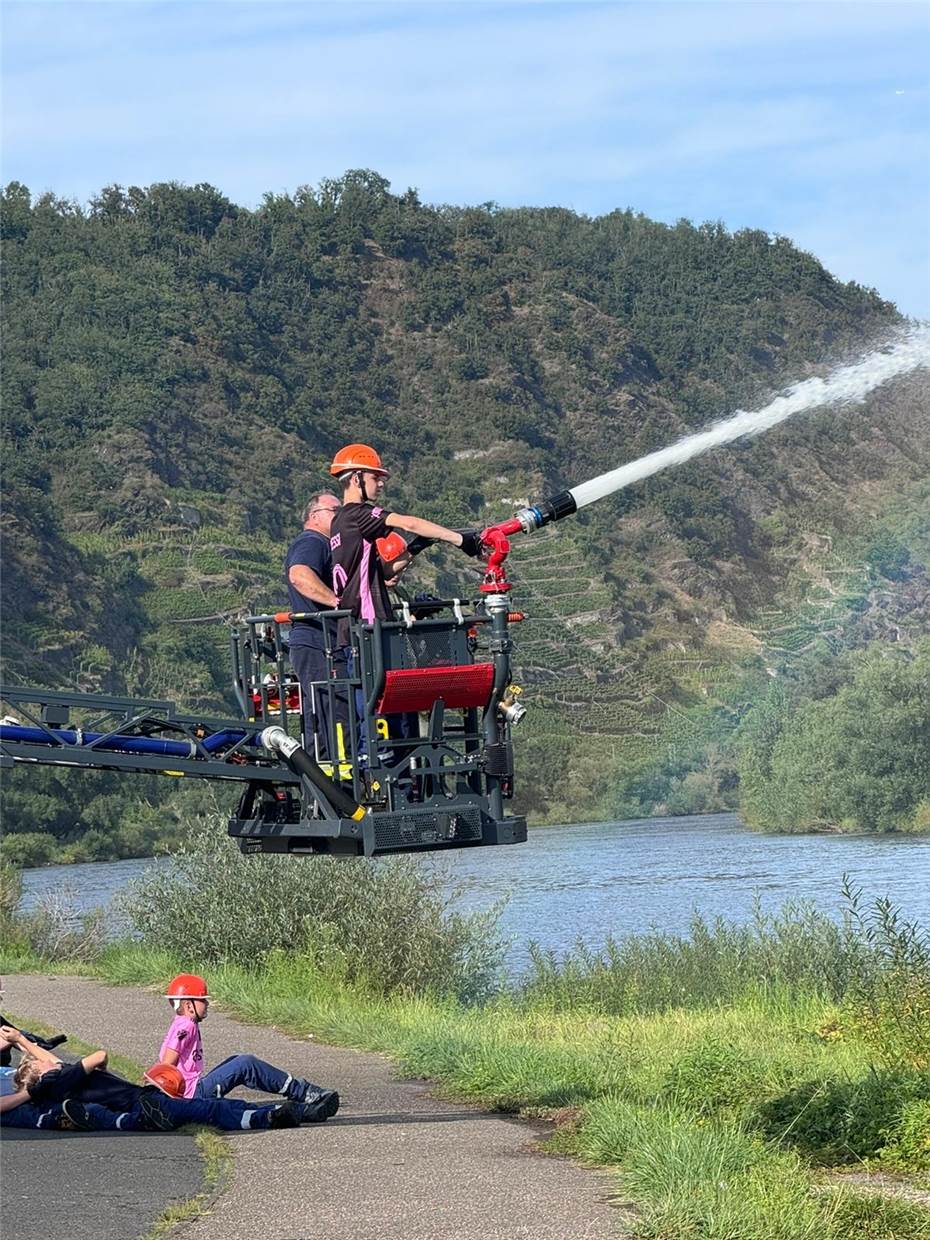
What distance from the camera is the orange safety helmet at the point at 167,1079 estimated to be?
1202 centimetres

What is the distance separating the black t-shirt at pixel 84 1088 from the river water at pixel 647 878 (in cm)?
1327

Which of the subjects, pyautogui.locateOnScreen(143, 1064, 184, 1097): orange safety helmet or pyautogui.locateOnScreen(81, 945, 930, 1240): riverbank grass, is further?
pyautogui.locateOnScreen(143, 1064, 184, 1097): orange safety helmet

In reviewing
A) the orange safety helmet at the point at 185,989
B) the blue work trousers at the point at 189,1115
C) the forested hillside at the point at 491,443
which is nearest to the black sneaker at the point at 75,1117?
the blue work trousers at the point at 189,1115

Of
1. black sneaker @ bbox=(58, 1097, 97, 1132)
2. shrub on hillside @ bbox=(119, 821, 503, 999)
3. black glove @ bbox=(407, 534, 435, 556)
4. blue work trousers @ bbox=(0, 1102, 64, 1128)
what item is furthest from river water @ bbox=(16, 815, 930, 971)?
black glove @ bbox=(407, 534, 435, 556)

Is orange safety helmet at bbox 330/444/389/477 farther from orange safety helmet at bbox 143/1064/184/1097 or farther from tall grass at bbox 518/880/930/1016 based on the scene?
tall grass at bbox 518/880/930/1016

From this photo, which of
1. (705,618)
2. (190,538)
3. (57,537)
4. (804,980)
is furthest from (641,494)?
(804,980)

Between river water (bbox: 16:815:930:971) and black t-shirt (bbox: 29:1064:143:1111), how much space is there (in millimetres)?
13268

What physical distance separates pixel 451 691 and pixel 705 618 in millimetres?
116547

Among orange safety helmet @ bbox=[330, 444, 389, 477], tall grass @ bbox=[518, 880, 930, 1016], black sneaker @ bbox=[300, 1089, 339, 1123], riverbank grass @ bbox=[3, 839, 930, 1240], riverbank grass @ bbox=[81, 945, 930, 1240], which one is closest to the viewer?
riverbank grass @ bbox=[81, 945, 930, 1240]

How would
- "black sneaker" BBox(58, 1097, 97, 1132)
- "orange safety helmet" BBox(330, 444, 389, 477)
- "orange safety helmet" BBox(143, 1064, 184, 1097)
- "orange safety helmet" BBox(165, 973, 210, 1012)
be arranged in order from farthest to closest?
"orange safety helmet" BBox(165, 973, 210, 1012), "orange safety helmet" BBox(143, 1064, 184, 1097), "black sneaker" BBox(58, 1097, 97, 1132), "orange safety helmet" BBox(330, 444, 389, 477)

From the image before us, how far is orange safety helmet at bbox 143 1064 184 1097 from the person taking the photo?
12.0 m

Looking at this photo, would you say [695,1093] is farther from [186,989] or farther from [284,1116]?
[186,989]

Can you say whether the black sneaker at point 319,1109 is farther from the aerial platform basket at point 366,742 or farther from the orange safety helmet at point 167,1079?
the aerial platform basket at point 366,742

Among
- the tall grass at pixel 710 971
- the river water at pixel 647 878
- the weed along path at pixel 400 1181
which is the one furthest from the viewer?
the river water at pixel 647 878
